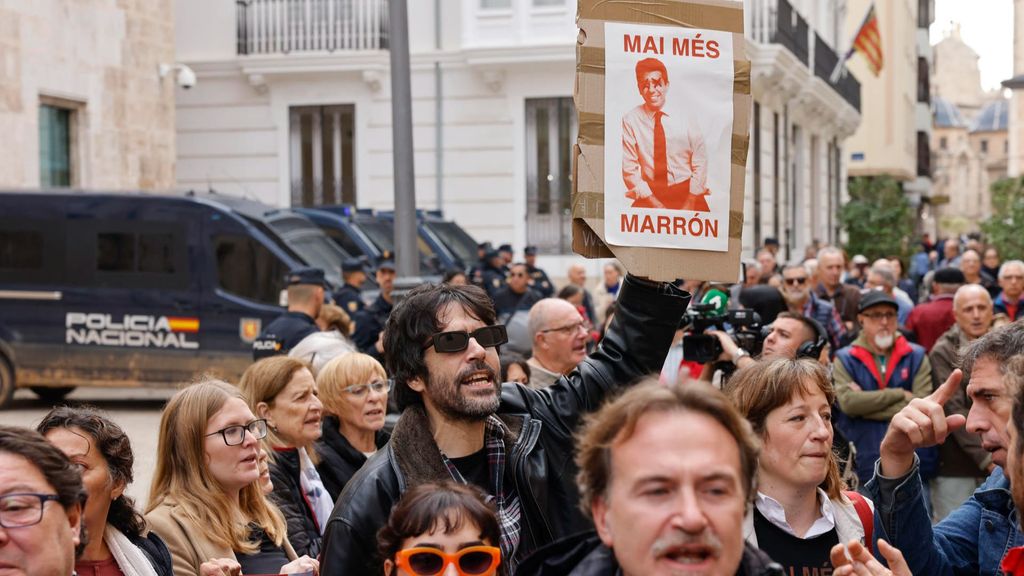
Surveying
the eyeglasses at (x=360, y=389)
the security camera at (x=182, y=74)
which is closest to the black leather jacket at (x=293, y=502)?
the eyeglasses at (x=360, y=389)

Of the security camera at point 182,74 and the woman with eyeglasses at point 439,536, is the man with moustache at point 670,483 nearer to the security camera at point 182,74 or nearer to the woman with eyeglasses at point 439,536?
the woman with eyeglasses at point 439,536

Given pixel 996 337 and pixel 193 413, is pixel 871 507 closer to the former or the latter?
pixel 996 337

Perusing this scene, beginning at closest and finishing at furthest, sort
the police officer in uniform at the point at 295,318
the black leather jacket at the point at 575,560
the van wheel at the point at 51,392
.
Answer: the black leather jacket at the point at 575,560
the police officer in uniform at the point at 295,318
the van wheel at the point at 51,392

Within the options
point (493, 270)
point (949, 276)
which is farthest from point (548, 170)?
point (949, 276)

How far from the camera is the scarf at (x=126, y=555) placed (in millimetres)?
4172

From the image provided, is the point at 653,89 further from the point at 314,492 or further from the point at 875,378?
the point at 875,378

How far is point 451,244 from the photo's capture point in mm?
20406

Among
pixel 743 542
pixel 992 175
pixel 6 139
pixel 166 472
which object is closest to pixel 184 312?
pixel 6 139

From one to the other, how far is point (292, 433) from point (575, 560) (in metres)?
3.31

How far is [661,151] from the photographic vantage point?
3.97 meters

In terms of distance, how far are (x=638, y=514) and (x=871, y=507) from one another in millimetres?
1858

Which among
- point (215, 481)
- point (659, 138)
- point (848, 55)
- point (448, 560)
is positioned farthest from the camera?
point (848, 55)

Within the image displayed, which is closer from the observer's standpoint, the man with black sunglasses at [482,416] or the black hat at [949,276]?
the man with black sunglasses at [482,416]

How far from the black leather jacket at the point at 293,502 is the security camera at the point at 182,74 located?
16784 mm
